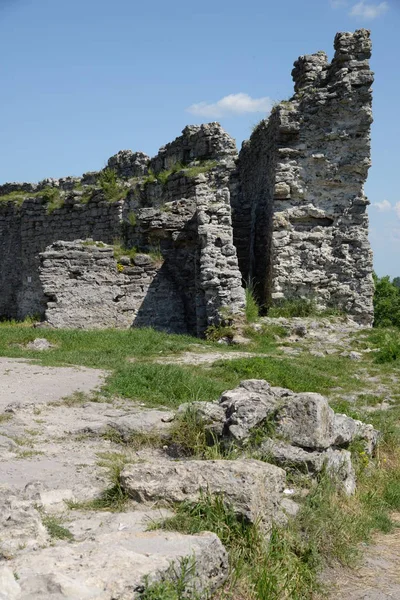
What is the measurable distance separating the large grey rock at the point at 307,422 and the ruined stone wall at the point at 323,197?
8358 mm

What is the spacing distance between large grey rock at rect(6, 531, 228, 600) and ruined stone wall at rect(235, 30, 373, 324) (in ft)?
34.4

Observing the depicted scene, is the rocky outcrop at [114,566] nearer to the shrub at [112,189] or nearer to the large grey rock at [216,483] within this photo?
the large grey rock at [216,483]

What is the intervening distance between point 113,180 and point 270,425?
46.9ft

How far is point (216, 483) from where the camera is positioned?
4266 millimetres

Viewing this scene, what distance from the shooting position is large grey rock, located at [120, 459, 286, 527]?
4148mm

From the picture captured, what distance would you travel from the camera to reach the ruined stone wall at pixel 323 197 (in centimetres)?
1392

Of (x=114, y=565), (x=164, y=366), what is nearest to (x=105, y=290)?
(x=164, y=366)

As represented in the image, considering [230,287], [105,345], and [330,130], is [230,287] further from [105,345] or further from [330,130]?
[330,130]

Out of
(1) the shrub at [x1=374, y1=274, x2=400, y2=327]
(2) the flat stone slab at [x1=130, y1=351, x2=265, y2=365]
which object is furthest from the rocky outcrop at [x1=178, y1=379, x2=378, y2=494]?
(1) the shrub at [x1=374, y1=274, x2=400, y2=327]

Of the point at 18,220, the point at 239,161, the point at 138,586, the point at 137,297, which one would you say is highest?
the point at 239,161

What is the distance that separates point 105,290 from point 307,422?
945 cm

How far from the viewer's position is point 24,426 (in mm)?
6176

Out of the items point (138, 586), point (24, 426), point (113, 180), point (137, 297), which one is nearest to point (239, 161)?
point (113, 180)

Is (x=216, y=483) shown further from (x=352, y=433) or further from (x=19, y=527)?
(x=352, y=433)
